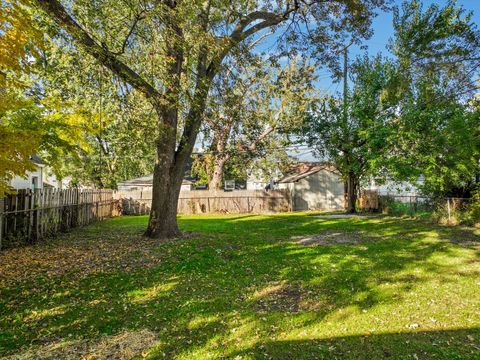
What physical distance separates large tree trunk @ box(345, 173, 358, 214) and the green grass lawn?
38.8 feet

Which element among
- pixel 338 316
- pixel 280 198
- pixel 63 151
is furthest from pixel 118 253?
pixel 280 198

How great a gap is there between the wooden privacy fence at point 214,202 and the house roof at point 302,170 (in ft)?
13.1

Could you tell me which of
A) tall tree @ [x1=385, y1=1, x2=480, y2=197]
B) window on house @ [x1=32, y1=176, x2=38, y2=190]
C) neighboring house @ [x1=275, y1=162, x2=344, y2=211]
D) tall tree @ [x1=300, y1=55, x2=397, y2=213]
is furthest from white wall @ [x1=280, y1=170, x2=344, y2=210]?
window on house @ [x1=32, y1=176, x2=38, y2=190]

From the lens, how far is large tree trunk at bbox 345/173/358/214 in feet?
69.3

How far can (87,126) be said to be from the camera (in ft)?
33.0

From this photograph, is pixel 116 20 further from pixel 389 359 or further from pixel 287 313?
pixel 389 359

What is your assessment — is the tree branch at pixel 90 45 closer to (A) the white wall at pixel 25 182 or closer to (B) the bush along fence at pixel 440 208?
(A) the white wall at pixel 25 182

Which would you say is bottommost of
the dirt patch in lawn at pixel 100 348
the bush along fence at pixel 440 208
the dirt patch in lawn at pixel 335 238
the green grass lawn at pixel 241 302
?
the dirt patch in lawn at pixel 100 348

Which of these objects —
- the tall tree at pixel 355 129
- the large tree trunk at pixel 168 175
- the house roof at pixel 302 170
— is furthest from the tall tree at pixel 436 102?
the house roof at pixel 302 170

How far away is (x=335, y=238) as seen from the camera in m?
11.3

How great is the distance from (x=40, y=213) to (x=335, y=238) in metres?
9.47

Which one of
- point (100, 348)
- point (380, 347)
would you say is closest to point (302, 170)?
point (380, 347)

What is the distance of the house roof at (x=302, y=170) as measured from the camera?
3069 centimetres

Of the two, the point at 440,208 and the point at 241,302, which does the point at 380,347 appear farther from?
the point at 440,208
